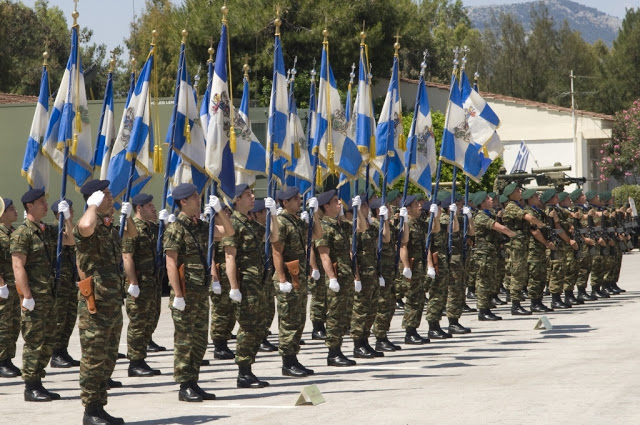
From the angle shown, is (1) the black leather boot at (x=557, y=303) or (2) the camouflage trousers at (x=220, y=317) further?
(1) the black leather boot at (x=557, y=303)

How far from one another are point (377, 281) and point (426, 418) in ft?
13.1

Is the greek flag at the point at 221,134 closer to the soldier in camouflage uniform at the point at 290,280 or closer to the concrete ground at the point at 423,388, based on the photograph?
the soldier in camouflage uniform at the point at 290,280

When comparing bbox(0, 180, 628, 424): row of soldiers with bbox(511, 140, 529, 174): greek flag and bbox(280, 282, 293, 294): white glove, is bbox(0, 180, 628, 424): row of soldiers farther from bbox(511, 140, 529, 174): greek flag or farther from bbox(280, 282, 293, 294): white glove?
bbox(511, 140, 529, 174): greek flag

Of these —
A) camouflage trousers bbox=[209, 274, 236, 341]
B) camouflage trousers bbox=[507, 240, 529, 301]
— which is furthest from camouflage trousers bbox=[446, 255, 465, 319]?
camouflage trousers bbox=[209, 274, 236, 341]

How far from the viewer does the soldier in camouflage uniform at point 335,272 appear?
37.4ft

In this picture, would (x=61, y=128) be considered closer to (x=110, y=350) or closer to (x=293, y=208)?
(x=293, y=208)

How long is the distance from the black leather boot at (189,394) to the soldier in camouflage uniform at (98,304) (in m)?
0.95

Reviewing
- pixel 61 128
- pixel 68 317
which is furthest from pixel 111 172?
pixel 68 317

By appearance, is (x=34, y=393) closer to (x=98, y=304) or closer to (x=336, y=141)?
(x=98, y=304)

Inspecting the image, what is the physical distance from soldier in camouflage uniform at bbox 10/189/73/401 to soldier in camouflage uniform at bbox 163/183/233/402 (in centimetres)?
102

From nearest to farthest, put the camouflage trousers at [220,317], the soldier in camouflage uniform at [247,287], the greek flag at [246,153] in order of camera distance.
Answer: the soldier in camouflage uniform at [247,287]
the camouflage trousers at [220,317]
the greek flag at [246,153]

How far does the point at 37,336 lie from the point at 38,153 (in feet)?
12.1

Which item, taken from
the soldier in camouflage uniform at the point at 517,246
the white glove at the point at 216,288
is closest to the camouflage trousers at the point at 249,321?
the white glove at the point at 216,288

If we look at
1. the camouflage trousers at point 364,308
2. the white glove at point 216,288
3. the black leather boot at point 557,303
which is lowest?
the black leather boot at point 557,303
